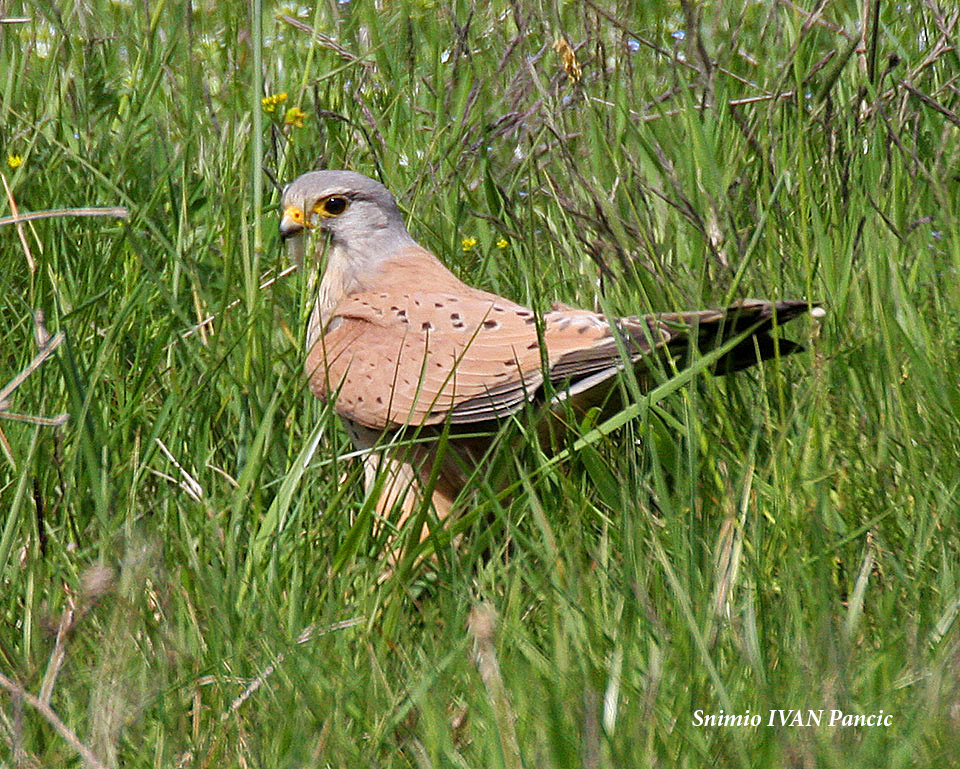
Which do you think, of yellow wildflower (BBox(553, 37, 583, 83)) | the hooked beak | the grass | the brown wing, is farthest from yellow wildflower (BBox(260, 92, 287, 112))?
yellow wildflower (BBox(553, 37, 583, 83))

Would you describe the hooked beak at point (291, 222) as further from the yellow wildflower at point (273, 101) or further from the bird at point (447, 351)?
the yellow wildflower at point (273, 101)

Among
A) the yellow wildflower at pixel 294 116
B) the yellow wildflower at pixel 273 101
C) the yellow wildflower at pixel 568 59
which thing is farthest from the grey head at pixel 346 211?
the yellow wildflower at pixel 568 59

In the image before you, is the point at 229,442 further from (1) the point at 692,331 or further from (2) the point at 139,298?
(1) the point at 692,331

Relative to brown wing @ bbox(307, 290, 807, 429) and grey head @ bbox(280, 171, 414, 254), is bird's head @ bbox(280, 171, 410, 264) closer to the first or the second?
grey head @ bbox(280, 171, 414, 254)

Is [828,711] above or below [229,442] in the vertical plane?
above

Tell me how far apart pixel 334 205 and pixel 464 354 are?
1.20 metres

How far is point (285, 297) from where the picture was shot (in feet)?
14.8

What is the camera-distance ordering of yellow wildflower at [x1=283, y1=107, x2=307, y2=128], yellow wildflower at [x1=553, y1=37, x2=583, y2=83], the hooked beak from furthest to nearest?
1. yellow wildflower at [x1=283, y1=107, x2=307, y2=128]
2. the hooked beak
3. yellow wildflower at [x1=553, y1=37, x2=583, y2=83]

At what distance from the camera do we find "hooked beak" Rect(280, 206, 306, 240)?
14.3ft

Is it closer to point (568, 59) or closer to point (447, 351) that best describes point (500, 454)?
point (447, 351)

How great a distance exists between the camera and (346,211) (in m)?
4.46

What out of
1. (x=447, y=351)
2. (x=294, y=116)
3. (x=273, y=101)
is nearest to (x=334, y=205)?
(x=294, y=116)

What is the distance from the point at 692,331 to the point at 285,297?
1.87 m

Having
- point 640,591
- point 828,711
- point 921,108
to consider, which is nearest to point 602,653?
point 640,591
